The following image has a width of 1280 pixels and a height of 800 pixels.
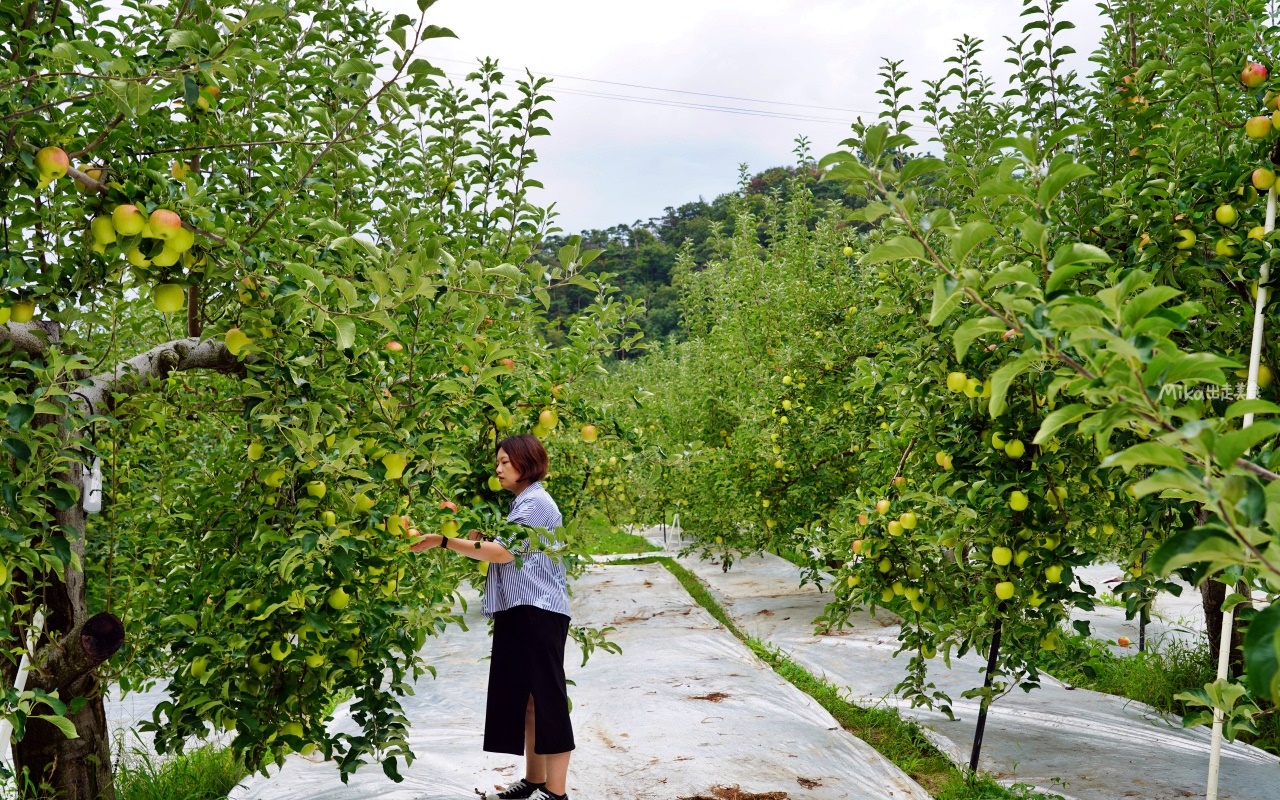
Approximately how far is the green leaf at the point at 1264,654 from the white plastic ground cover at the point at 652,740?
2361 millimetres

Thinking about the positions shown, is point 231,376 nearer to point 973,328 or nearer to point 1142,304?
point 973,328

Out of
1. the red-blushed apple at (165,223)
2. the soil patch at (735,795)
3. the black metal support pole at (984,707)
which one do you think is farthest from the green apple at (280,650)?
the black metal support pole at (984,707)

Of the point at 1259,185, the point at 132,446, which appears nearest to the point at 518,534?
the point at 132,446

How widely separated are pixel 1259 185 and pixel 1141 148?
0.62 metres

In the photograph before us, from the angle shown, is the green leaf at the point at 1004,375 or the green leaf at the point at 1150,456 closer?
the green leaf at the point at 1150,456

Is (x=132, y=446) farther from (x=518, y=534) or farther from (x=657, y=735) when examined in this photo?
(x=657, y=735)

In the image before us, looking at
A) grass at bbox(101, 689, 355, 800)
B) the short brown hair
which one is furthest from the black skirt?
grass at bbox(101, 689, 355, 800)

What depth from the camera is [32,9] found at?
1.73 metres

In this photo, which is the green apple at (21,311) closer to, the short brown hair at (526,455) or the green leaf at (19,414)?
the green leaf at (19,414)

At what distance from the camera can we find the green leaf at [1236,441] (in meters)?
0.84

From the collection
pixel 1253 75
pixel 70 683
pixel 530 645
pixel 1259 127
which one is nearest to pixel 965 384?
pixel 1259 127

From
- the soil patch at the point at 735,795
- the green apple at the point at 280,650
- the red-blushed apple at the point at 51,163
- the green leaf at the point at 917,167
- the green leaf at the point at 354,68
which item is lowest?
the soil patch at the point at 735,795

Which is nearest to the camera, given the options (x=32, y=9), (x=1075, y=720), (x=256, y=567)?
(x=32, y=9)

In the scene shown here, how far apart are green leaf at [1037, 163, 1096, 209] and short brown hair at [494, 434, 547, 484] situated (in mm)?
1849
